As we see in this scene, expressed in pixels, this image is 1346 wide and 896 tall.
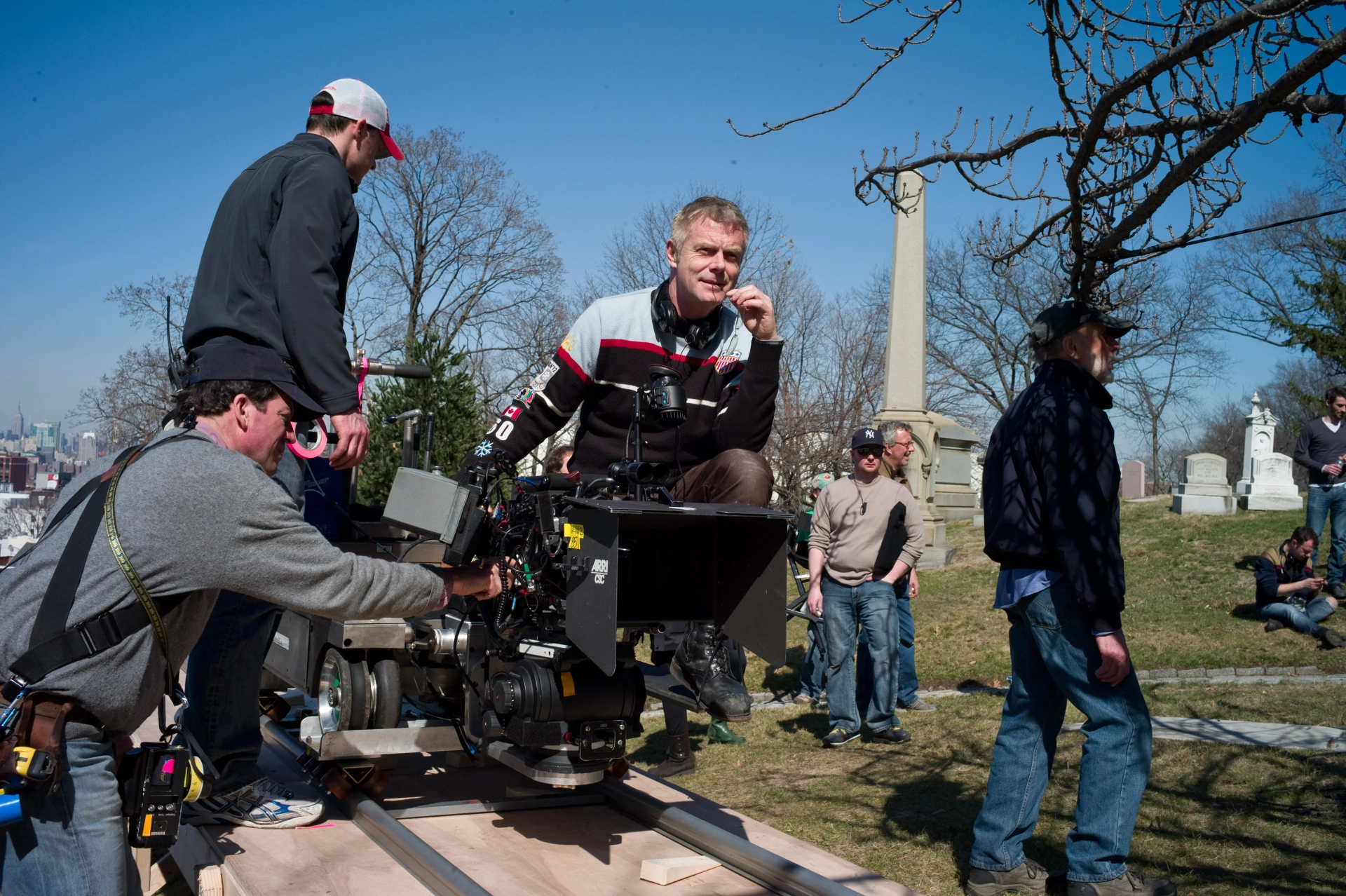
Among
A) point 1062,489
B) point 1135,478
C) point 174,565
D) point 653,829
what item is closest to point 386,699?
point 653,829

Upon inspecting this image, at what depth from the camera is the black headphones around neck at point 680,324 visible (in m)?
3.98

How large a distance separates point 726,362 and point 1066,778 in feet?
10.4

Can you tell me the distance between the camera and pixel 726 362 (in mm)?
4043

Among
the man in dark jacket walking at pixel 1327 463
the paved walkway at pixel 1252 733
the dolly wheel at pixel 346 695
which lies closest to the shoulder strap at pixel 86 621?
the dolly wheel at pixel 346 695

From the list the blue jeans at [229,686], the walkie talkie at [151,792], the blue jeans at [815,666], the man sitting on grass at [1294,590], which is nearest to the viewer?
the walkie talkie at [151,792]

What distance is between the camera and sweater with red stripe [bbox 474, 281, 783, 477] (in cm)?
394

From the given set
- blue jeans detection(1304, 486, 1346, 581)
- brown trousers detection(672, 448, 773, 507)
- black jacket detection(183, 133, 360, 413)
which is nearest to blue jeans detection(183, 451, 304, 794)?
black jacket detection(183, 133, 360, 413)

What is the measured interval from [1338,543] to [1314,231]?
87.6 ft

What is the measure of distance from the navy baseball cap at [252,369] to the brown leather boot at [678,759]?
142 inches

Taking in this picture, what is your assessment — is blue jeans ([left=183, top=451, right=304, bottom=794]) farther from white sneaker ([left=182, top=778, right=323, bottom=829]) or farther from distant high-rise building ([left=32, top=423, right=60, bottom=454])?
distant high-rise building ([left=32, top=423, right=60, bottom=454])

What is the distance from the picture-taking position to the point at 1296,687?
7.61m

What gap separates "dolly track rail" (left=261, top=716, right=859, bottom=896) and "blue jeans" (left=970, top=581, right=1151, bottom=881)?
1.08m

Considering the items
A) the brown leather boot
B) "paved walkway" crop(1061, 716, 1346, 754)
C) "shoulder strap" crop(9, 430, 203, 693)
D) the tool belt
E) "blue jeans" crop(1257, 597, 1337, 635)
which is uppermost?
"shoulder strap" crop(9, 430, 203, 693)

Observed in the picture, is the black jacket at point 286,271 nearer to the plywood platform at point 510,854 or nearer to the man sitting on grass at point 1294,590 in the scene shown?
the plywood platform at point 510,854
